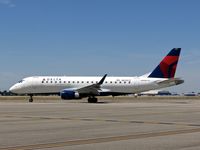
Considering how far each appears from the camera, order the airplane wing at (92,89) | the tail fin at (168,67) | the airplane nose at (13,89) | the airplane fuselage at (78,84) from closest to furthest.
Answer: the airplane wing at (92,89) → the airplane fuselage at (78,84) → the tail fin at (168,67) → the airplane nose at (13,89)

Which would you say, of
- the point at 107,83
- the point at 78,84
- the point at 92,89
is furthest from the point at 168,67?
the point at 78,84

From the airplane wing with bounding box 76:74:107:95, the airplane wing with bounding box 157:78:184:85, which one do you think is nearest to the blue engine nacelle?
the airplane wing with bounding box 76:74:107:95

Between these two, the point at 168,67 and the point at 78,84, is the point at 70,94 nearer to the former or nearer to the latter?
the point at 78,84

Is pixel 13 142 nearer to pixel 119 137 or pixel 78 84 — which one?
pixel 119 137

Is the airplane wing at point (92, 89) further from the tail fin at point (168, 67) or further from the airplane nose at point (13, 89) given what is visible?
the airplane nose at point (13, 89)

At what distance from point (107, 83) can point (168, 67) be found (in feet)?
28.0

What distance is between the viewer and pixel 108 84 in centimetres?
5825

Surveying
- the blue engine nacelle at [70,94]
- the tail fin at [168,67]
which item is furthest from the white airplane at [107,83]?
the blue engine nacelle at [70,94]

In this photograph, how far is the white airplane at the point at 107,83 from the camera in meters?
57.6

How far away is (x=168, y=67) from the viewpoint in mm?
59375

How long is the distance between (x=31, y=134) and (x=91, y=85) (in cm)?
3911

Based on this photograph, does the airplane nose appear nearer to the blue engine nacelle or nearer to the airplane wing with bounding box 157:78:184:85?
the blue engine nacelle

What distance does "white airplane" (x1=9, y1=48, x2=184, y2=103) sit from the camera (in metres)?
57.6

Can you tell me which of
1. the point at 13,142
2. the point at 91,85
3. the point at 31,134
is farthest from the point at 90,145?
the point at 91,85
